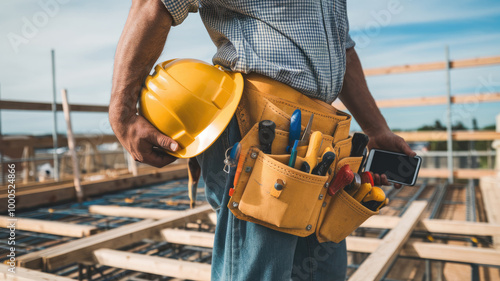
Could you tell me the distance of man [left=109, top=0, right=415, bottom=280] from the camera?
89 cm

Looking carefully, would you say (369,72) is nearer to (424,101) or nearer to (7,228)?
(424,101)

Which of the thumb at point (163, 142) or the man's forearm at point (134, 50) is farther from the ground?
the man's forearm at point (134, 50)

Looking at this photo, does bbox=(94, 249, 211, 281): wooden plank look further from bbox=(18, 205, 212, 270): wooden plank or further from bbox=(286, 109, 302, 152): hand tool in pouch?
bbox=(286, 109, 302, 152): hand tool in pouch

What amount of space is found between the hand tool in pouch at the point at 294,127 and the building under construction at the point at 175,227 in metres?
0.46

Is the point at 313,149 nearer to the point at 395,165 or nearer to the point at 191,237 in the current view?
the point at 395,165

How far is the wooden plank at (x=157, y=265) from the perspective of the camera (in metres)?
1.62

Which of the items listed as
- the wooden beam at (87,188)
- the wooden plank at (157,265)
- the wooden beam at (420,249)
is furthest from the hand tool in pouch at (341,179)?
the wooden beam at (87,188)

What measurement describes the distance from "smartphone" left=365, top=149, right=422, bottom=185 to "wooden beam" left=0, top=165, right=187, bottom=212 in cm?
311

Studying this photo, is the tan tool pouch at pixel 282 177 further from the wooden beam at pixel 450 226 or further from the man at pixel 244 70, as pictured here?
the wooden beam at pixel 450 226

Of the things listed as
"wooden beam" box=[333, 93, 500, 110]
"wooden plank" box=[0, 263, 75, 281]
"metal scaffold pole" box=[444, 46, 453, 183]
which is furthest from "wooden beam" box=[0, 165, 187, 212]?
"metal scaffold pole" box=[444, 46, 453, 183]

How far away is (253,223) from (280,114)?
0.31 meters

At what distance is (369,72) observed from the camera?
576cm

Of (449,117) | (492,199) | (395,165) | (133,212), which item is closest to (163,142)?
(395,165)

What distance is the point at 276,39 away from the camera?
101 centimetres
